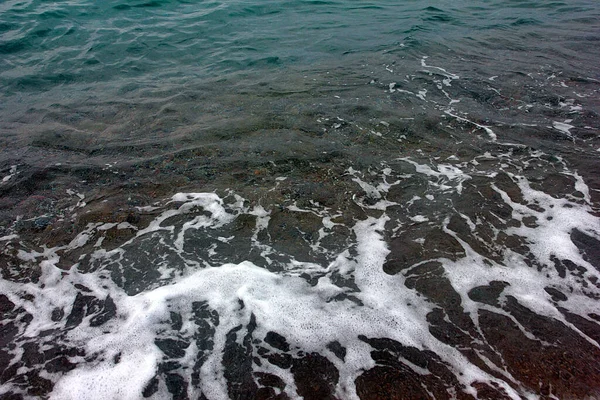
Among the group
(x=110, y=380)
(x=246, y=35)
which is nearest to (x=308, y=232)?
(x=110, y=380)

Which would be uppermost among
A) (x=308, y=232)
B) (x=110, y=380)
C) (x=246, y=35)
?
(x=246, y=35)

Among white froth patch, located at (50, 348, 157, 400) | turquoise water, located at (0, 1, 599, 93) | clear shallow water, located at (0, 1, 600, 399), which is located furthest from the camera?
turquoise water, located at (0, 1, 599, 93)

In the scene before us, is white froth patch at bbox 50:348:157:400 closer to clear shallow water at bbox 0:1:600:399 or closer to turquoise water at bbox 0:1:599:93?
clear shallow water at bbox 0:1:600:399

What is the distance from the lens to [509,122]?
7.82 m

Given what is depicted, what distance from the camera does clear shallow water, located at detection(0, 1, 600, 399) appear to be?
3660 mm

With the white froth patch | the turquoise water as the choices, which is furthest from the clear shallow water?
the turquoise water

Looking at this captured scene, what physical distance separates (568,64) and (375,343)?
11.4 meters

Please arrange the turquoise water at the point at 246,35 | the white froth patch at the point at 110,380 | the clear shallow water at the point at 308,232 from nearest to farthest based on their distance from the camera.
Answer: the white froth patch at the point at 110,380 < the clear shallow water at the point at 308,232 < the turquoise water at the point at 246,35

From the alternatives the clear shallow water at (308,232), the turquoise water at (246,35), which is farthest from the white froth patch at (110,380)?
the turquoise water at (246,35)

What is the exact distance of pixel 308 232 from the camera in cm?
538

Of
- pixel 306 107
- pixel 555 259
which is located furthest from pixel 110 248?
pixel 555 259

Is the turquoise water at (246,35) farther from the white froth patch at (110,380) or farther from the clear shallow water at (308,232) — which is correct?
the white froth patch at (110,380)

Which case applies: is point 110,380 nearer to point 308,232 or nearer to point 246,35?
point 308,232

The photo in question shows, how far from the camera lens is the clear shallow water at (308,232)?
144 inches
